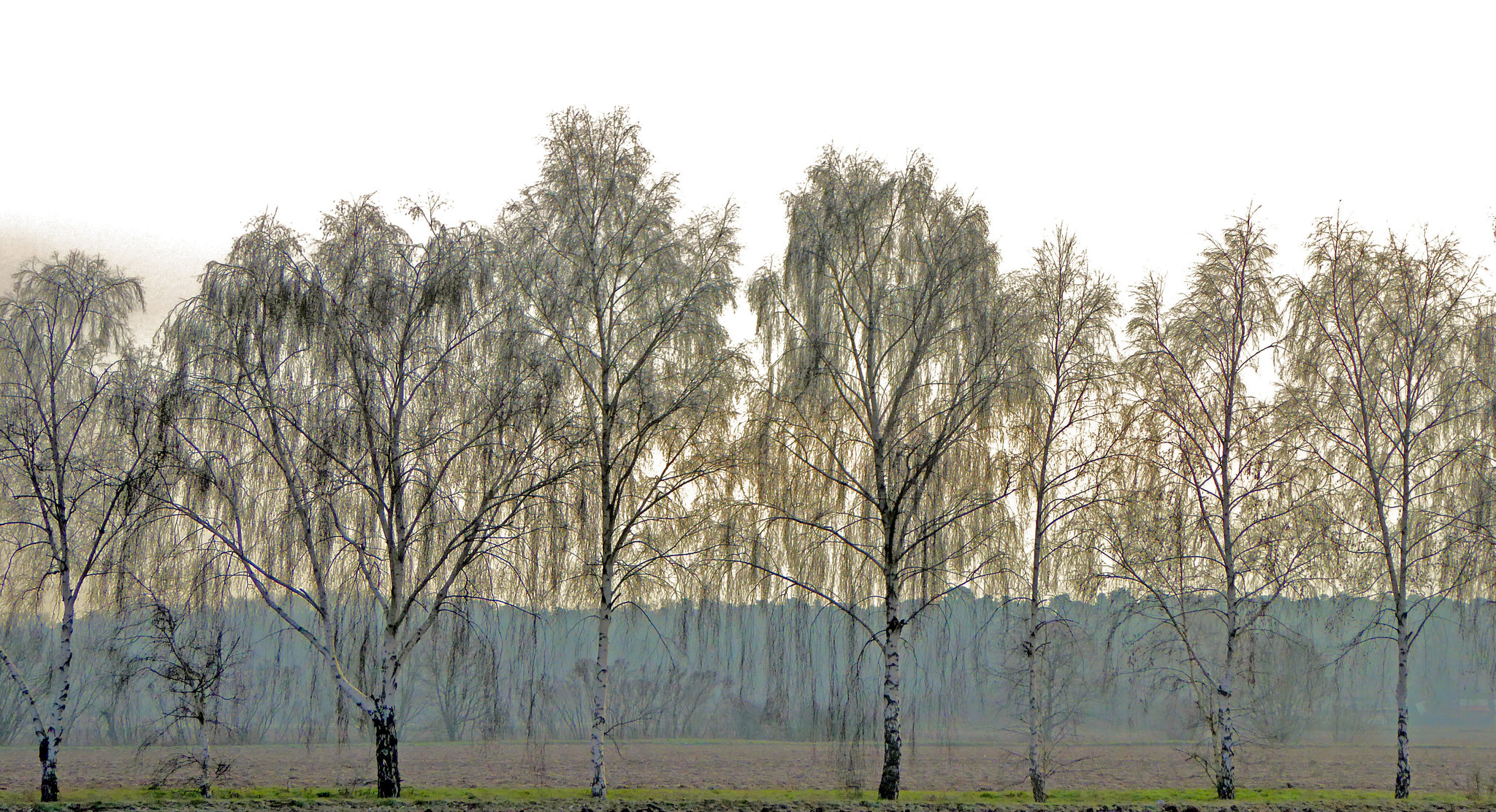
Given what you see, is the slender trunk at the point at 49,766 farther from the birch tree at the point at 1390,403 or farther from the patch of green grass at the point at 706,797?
the birch tree at the point at 1390,403

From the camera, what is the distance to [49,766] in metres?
19.9

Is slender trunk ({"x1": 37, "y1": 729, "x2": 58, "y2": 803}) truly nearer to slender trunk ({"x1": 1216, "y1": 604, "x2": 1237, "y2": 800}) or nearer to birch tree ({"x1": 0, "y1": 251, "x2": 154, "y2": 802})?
birch tree ({"x1": 0, "y1": 251, "x2": 154, "y2": 802})

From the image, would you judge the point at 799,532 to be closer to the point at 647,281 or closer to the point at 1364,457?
the point at 647,281

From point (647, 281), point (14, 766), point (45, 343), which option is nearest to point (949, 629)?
point (647, 281)

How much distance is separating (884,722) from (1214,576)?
9220mm

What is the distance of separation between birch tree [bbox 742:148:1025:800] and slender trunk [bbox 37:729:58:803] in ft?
48.0

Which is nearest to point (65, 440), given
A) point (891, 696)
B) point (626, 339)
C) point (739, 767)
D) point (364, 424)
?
point (364, 424)

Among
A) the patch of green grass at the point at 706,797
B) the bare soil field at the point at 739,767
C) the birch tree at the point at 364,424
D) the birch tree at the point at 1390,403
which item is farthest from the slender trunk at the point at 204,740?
the birch tree at the point at 1390,403

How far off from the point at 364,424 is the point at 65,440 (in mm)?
9255

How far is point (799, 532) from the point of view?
2059 centimetres

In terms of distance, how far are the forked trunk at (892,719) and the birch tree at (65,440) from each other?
48.5ft

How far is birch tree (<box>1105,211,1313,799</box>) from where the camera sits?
22078 millimetres

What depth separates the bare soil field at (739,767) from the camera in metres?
37.3

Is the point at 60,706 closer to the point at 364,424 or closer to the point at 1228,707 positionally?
the point at 364,424
